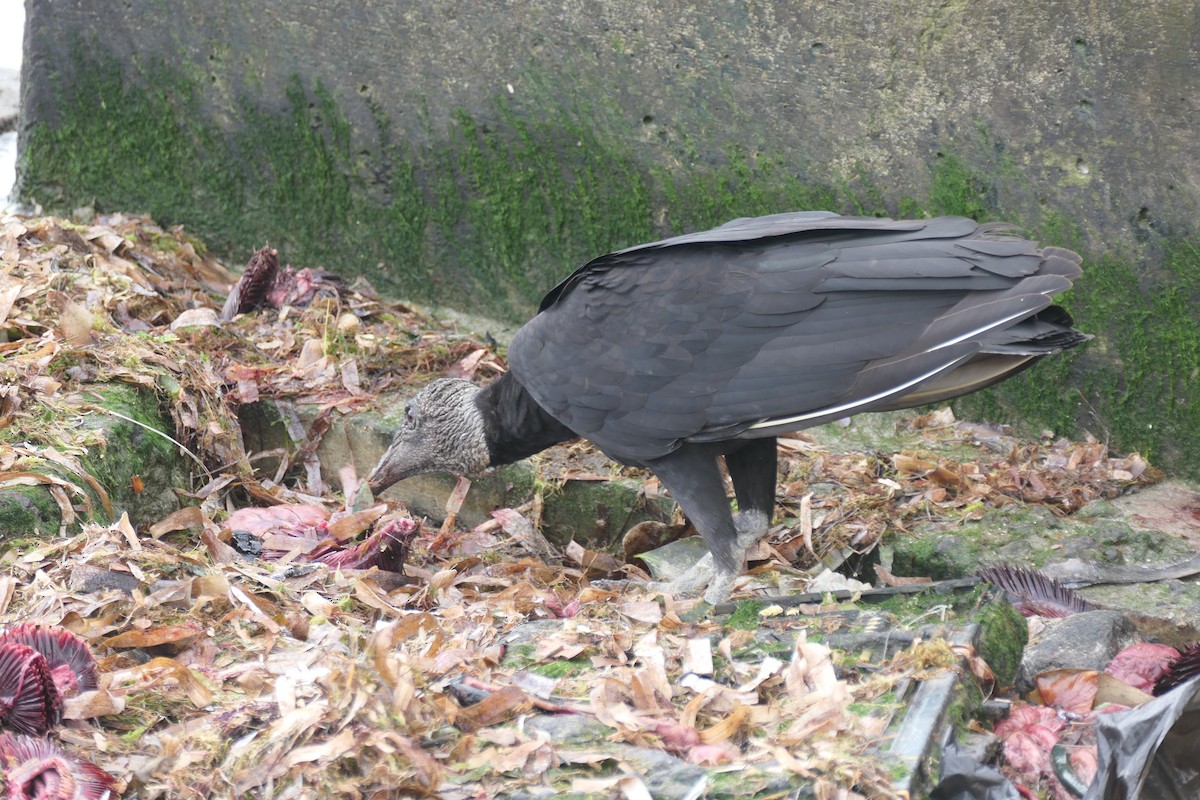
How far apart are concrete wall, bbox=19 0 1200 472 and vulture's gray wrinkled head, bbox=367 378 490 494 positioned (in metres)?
0.95

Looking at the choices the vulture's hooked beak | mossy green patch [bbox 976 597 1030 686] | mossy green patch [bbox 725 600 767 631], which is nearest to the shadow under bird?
mossy green patch [bbox 725 600 767 631]

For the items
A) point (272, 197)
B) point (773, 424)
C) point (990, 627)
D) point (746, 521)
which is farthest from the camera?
point (272, 197)

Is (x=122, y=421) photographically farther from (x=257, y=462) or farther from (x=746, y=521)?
(x=746, y=521)

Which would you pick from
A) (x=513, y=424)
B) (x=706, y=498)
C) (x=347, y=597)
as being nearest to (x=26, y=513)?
(x=347, y=597)

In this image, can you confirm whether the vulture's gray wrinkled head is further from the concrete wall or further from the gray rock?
the gray rock

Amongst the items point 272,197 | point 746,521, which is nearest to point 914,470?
point 746,521

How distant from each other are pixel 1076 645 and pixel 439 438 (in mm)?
2192

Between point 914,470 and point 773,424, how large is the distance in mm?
1313

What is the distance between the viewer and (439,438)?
4.23m

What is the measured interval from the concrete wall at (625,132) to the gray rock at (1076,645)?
1274mm

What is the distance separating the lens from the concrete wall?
4.03 metres

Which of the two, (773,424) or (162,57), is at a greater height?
(162,57)

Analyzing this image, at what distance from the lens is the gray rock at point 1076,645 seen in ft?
9.92

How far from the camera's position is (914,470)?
167 inches
